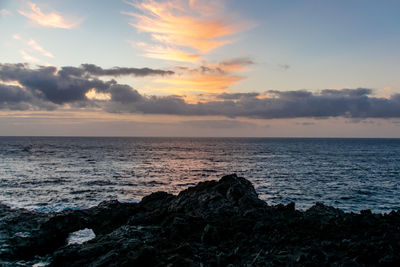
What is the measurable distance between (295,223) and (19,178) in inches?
2152

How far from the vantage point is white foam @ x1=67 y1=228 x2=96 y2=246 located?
71.4 ft

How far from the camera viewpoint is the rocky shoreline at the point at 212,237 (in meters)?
13.0

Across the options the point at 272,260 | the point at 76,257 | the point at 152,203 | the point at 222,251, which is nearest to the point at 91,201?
the point at 152,203

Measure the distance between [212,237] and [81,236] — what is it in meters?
12.9

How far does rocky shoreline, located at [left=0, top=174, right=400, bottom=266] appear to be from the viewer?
13039 mm

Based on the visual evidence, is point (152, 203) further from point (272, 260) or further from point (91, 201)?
point (272, 260)

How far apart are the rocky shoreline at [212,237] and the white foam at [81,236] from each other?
2.40 ft

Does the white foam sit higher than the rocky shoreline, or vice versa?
the rocky shoreline

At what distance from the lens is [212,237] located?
15.9 meters

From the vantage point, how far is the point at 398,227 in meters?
16.6

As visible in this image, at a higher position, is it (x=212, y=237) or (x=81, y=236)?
(x=212, y=237)

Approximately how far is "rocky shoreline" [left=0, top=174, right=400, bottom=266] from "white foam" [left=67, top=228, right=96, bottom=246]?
2.40 feet

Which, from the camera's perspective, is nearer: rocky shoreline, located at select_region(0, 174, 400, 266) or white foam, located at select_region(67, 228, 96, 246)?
rocky shoreline, located at select_region(0, 174, 400, 266)

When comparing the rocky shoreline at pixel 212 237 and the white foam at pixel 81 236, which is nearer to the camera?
the rocky shoreline at pixel 212 237
